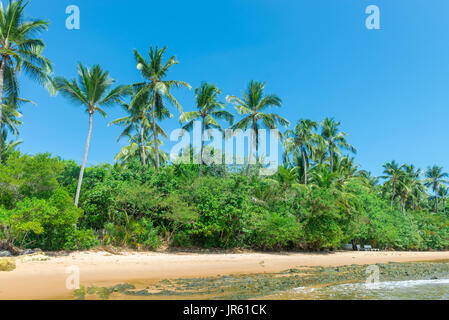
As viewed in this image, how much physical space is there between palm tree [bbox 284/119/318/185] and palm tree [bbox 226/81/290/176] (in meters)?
6.31

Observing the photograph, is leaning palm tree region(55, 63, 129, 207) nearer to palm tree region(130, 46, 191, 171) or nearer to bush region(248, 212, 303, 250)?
palm tree region(130, 46, 191, 171)

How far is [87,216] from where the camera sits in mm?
16562

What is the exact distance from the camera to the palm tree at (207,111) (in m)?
24.6

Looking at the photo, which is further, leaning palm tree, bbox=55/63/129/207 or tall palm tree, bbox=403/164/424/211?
tall palm tree, bbox=403/164/424/211

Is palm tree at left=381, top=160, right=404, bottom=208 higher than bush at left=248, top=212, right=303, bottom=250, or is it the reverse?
palm tree at left=381, top=160, right=404, bottom=208

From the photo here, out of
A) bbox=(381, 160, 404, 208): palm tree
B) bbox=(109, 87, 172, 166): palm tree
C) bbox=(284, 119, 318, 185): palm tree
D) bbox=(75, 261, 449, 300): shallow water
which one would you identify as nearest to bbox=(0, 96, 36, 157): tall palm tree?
bbox=(109, 87, 172, 166): palm tree

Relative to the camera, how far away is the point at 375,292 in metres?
8.47

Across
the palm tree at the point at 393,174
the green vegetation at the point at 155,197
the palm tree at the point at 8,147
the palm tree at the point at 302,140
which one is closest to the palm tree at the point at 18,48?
the green vegetation at the point at 155,197

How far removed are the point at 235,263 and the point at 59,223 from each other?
26.0 feet

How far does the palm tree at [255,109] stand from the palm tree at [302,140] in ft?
20.7

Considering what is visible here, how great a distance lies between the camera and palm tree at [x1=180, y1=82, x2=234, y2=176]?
Answer: 24.6 m

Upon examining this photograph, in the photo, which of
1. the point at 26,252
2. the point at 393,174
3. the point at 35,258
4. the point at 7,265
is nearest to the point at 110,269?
the point at 35,258
